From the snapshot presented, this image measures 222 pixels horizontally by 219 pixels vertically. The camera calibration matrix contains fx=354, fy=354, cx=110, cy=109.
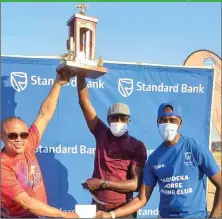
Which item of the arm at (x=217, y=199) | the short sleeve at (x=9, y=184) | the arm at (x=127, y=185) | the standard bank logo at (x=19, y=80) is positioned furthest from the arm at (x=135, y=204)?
the standard bank logo at (x=19, y=80)

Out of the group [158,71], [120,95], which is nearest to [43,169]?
[120,95]

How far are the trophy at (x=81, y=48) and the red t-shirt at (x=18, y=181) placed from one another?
0.82m

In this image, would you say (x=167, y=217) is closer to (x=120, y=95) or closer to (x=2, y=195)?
(x=2, y=195)

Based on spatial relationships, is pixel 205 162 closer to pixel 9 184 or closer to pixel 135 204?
pixel 135 204

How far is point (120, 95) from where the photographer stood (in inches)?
178

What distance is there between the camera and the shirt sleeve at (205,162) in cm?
273

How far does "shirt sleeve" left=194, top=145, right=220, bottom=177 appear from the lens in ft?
8.96

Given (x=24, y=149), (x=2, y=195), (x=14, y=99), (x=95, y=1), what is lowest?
(x=2, y=195)

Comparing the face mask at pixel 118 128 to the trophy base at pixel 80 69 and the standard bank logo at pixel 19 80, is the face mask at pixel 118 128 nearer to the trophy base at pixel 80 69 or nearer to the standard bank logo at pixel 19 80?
the trophy base at pixel 80 69

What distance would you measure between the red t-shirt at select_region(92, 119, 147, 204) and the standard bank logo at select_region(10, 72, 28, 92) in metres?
1.45

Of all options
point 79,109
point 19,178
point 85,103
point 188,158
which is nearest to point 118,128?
point 85,103

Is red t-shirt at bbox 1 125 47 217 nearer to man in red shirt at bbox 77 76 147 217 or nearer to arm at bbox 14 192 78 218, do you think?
arm at bbox 14 192 78 218

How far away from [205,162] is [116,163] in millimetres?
912

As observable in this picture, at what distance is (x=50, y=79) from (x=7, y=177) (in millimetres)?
1847
